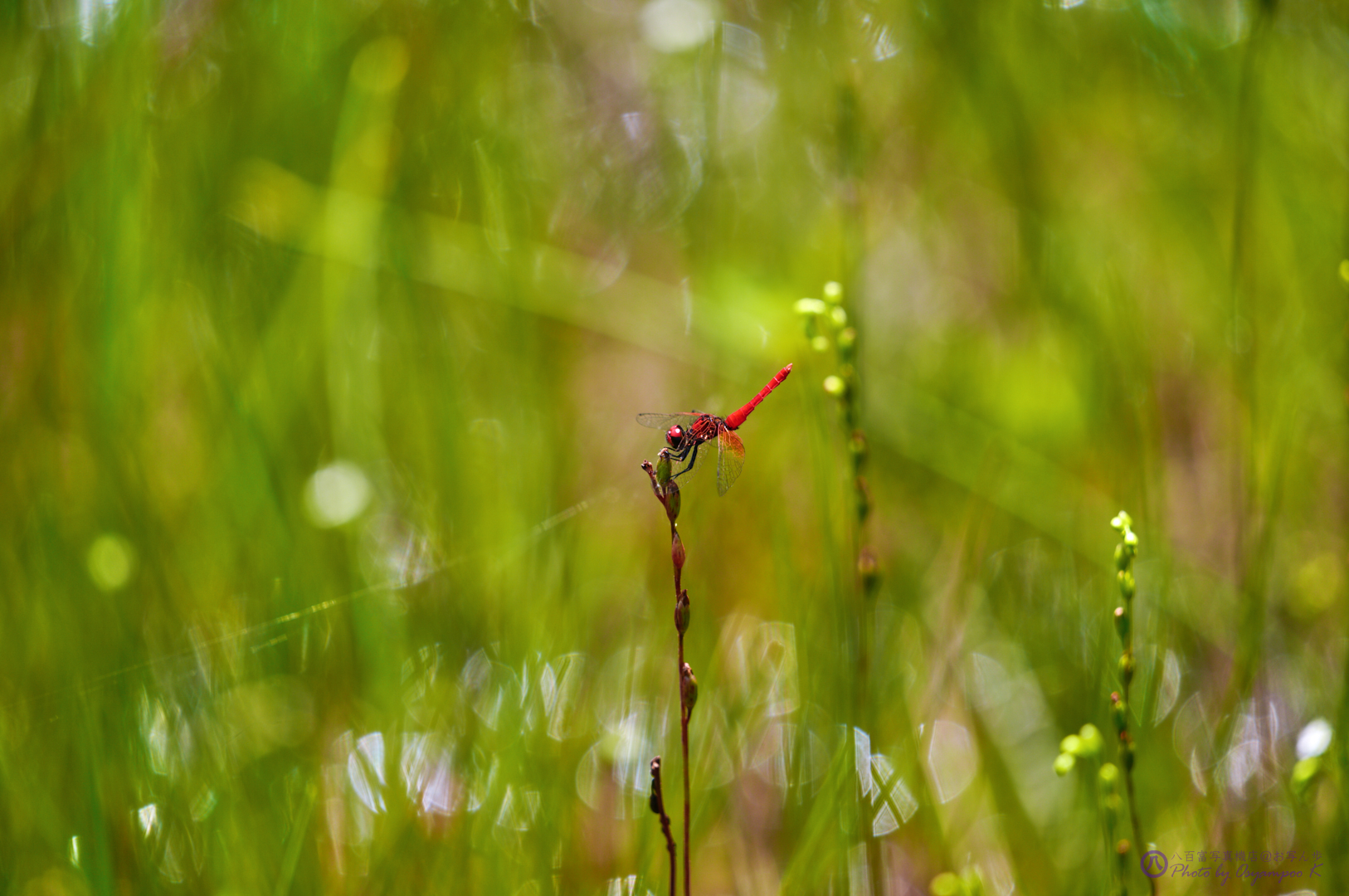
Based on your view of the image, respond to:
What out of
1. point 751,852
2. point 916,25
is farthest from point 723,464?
point 916,25

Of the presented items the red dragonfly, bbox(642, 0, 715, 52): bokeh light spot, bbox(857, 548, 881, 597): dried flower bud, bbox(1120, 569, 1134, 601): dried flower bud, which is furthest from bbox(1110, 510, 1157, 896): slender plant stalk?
bbox(642, 0, 715, 52): bokeh light spot

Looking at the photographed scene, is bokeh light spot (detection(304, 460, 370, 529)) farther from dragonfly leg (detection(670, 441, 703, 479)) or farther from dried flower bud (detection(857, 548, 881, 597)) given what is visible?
dried flower bud (detection(857, 548, 881, 597))

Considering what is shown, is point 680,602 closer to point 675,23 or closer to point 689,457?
point 689,457

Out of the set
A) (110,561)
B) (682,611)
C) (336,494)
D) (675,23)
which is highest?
(675,23)

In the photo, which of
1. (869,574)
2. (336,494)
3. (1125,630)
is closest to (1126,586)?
(1125,630)

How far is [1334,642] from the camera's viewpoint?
58.5 inches

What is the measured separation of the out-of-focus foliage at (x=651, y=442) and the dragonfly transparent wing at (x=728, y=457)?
13cm

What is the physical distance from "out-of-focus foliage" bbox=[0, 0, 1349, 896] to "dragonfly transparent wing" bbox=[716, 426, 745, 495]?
135 millimetres

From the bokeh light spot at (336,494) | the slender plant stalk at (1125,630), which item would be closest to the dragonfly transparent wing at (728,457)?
the slender plant stalk at (1125,630)

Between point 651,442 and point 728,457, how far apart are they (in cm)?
113

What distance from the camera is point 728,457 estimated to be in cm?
102

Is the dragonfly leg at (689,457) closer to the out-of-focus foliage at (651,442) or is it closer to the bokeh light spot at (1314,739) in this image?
the out-of-focus foliage at (651,442)

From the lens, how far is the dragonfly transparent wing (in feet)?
3.27

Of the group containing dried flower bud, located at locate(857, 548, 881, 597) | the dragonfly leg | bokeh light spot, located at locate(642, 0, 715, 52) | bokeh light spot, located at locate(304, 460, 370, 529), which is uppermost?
bokeh light spot, located at locate(642, 0, 715, 52)
